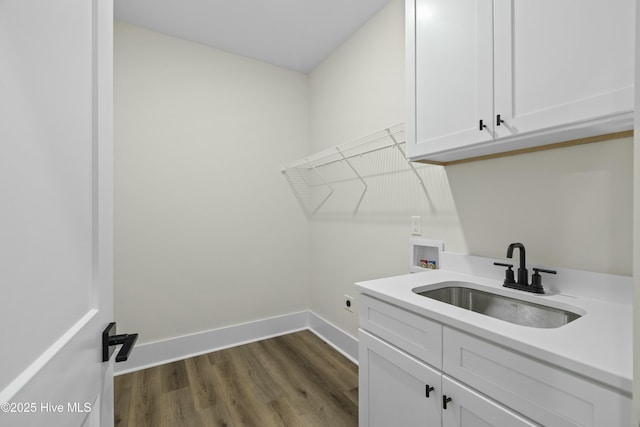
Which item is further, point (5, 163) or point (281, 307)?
point (281, 307)

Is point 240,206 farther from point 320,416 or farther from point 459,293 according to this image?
point 459,293

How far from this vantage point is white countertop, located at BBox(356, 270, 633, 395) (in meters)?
0.68

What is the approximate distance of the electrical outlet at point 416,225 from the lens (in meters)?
1.82

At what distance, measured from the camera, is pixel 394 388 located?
121 centimetres

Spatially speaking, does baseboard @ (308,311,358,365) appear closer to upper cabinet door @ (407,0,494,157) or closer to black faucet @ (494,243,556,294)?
black faucet @ (494,243,556,294)

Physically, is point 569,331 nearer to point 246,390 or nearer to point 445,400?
point 445,400

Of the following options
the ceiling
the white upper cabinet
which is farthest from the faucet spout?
the ceiling

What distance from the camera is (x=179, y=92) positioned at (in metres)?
2.45

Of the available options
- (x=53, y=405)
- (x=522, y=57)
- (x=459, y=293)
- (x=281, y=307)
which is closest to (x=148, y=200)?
(x=281, y=307)

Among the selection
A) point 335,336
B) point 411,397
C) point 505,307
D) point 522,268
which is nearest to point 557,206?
point 522,268

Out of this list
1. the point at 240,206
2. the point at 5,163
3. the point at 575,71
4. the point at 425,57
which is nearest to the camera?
the point at 5,163

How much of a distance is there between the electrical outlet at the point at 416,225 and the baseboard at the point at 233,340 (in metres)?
1.04

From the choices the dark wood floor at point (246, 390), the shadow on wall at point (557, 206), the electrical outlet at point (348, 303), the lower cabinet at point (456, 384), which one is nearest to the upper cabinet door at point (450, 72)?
the shadow on wall at point (557, 206)

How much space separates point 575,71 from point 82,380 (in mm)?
1538
